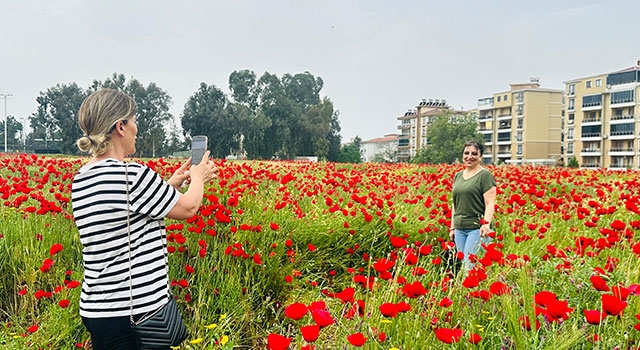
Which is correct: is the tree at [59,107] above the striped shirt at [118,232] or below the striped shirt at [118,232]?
above

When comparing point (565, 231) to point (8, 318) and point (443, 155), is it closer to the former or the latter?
point (8, 318)

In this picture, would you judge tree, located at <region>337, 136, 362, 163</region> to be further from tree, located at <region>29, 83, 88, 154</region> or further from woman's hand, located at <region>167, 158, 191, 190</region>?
woman's hand, located at <region>167, 158, 191, 190</region>

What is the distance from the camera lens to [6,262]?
13.4ft

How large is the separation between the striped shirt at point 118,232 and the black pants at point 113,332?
→ 3 centimetres

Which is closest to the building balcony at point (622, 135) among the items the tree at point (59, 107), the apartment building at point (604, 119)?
the apartment building at point (604, 119)

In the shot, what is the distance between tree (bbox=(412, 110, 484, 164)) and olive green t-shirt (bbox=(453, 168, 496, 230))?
62688 millimetres

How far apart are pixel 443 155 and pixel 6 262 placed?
2581 inches

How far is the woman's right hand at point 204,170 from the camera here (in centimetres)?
224

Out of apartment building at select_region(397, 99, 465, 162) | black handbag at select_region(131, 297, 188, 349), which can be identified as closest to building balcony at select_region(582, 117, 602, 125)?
apartment building at select_region(397, 99, 465, 162)

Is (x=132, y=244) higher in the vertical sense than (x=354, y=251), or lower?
higher

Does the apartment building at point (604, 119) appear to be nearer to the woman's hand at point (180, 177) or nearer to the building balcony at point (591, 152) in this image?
the building balcony at point (591, 152)

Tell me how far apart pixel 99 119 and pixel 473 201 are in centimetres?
369

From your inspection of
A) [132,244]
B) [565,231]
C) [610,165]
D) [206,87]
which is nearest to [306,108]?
[206,87]

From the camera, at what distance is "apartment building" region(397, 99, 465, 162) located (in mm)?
98812
